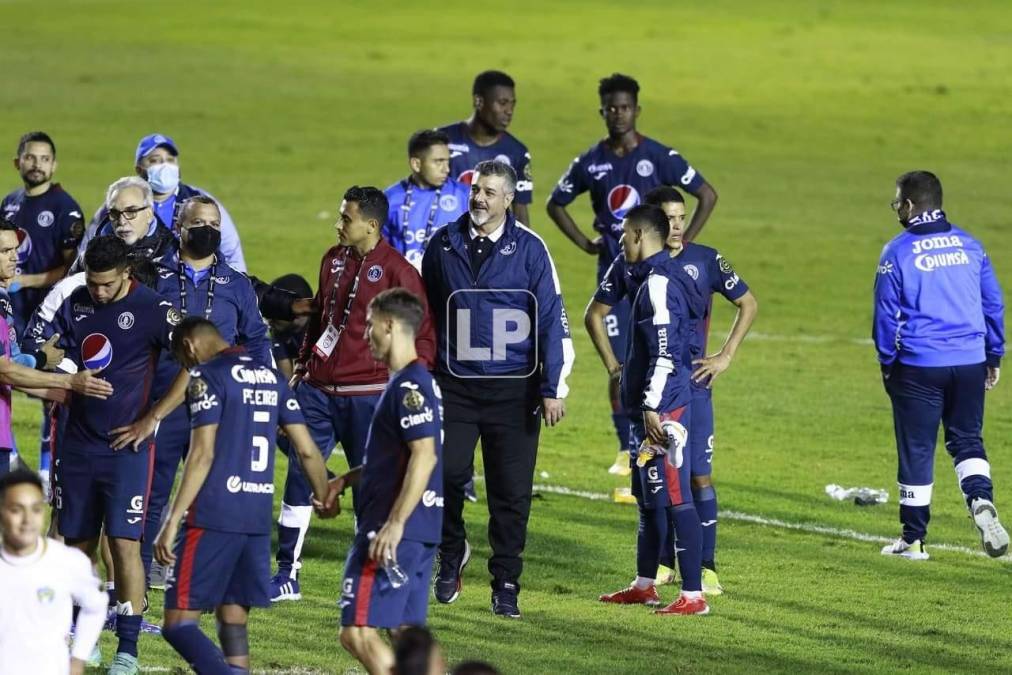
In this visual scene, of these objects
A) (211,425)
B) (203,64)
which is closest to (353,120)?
(203,64)

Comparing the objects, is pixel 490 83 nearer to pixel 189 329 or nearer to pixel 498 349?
pixel 498 349

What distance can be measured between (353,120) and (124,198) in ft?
104

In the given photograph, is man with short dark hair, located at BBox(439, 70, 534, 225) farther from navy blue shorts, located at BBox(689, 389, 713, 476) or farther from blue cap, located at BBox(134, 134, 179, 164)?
navy blue shorts, located at BBox(689, 389, 713, 476)

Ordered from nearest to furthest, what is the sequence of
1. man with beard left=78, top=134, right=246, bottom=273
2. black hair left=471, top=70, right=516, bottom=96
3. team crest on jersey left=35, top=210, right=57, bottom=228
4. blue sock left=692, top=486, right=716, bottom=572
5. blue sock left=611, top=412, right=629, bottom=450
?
blue sock left=692, top=486, right=716, bottom=572, man with beard left=78, top=134, right=246, bottom=273, team crest on jersey left=35, top=210, right=57, bottom=228, black hair left=471, top=70, right=516, bottom=96, blue sock left=611, top=412, right=629, bottom=450

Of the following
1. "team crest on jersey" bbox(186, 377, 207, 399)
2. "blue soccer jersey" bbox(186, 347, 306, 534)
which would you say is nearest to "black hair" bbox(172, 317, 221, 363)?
"blue soccer jersey" bbox(186, 347, 306, 534)

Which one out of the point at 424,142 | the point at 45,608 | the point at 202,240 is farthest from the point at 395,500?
the point at 424,142

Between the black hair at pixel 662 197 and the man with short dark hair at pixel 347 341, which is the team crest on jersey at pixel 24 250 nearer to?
the man with short dark hair at pixel 347 341

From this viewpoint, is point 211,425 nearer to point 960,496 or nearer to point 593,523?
point 593,523

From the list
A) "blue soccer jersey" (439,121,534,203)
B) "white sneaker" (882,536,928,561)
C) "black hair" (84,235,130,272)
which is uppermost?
"blue soccer jersey" (439,121,534,203)

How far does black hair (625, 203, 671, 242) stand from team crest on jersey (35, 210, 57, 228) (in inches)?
195

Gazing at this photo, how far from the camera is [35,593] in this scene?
7.34 m

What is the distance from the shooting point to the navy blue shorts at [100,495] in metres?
9.81

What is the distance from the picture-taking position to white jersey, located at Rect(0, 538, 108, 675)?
24.0 feet

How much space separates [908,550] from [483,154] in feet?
14.1
